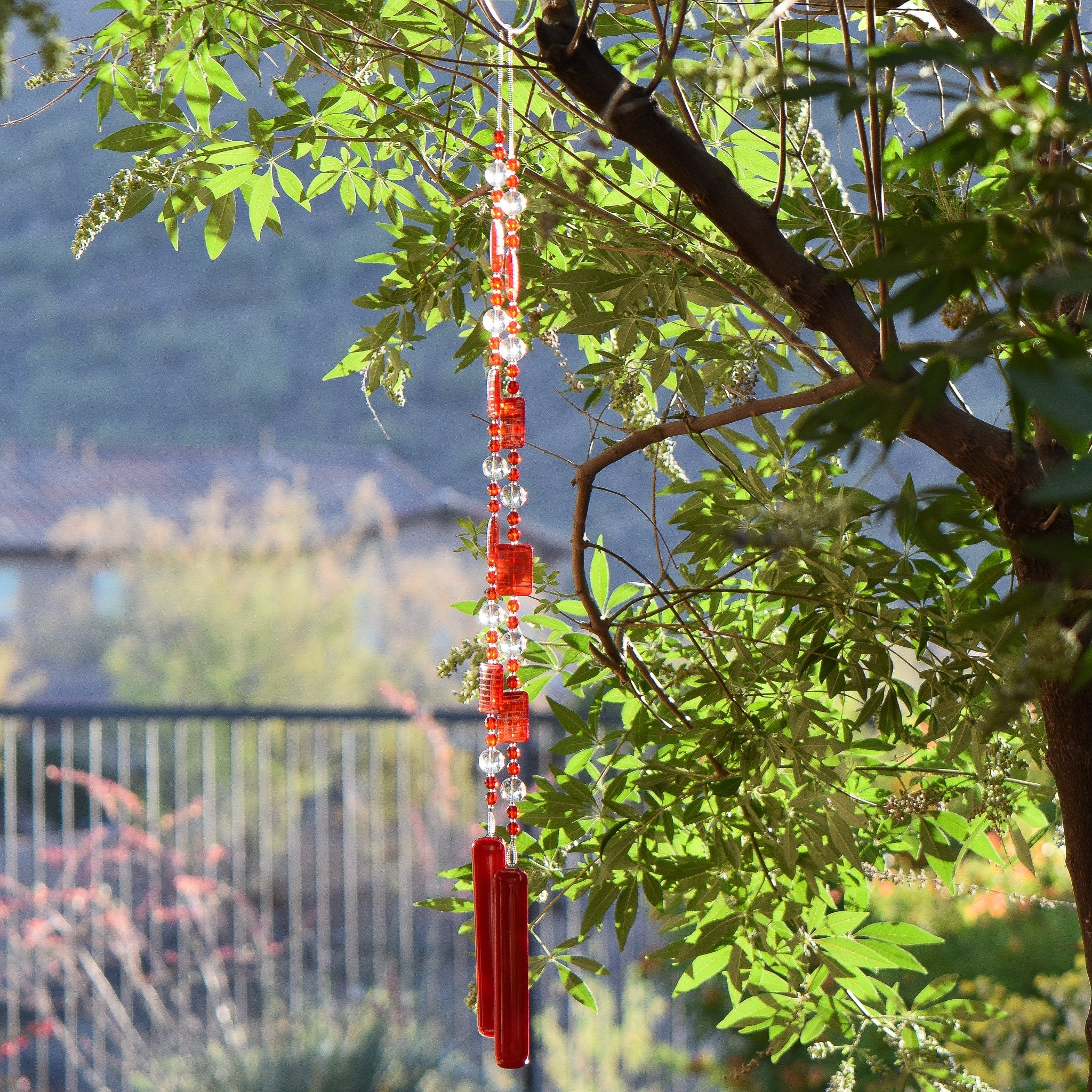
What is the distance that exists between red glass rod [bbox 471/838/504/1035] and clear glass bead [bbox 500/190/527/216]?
42 cm

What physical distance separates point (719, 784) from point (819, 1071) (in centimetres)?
178

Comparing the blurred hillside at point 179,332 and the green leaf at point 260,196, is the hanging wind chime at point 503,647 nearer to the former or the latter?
the green leaf at point 260,196

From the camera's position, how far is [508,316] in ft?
2.63

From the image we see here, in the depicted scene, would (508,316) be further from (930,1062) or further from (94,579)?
(94,579)

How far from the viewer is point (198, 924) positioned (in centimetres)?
528

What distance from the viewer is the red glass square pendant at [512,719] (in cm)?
82

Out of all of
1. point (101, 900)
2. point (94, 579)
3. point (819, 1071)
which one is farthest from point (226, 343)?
point (819, 1071)

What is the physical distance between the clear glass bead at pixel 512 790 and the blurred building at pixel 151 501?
11377 mm

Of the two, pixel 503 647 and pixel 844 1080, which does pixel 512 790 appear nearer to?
pixel 503 647

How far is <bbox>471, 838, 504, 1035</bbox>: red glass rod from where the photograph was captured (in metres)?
0.79

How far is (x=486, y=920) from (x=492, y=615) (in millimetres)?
210

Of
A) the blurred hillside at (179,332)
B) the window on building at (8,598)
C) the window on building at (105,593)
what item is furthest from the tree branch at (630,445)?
the blurred hillside at (179,332)

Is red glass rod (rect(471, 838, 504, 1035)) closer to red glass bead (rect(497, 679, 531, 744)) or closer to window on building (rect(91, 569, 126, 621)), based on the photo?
red glass bead (rect(497, 679, 531, 744))

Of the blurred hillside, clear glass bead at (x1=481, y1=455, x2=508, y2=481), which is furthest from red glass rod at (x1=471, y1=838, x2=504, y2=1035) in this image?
the blurred hillside
